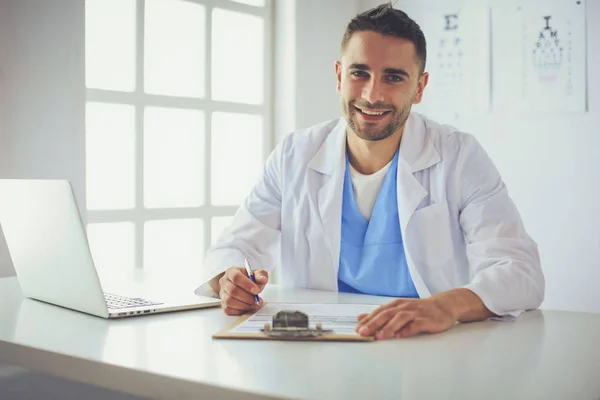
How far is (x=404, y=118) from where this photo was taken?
78.8 inches

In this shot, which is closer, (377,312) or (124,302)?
(377,312)

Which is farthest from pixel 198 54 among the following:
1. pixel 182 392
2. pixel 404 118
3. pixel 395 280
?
pixel 182 392

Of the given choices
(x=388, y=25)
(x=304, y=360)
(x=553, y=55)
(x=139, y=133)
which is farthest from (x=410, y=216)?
(x=553, y=55)

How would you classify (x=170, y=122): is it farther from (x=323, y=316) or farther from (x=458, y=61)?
(x=323, y=316)

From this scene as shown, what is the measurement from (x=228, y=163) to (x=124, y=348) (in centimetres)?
231

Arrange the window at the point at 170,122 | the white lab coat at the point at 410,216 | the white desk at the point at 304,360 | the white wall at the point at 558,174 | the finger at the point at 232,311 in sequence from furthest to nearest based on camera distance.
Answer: the white wall at the point at 558,174 → the window at the point at 170,122 → the white lab coat at the point at 410,216 → the finger at the point at 232,311 → the white desk at the point at 304,360

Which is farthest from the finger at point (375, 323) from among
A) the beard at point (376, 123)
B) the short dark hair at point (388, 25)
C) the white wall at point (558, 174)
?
the white wall at point (558, 174)

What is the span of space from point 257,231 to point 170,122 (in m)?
1.30

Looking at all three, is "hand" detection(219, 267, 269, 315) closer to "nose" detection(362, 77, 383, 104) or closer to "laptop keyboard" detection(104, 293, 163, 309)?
"laptop keyboard" detection(104, 293, 163, 309)

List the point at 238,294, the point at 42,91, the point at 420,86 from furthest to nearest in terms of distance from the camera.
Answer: the point at 42,91 < the point at 420,86 < the point at 238,294

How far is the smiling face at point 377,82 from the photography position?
6.33 ft

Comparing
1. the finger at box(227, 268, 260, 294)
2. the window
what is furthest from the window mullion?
the finger at box(227, 268, 260, 294)

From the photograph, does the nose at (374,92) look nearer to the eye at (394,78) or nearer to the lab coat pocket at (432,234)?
the eye at (394,78)

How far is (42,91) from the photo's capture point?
2.43 m
